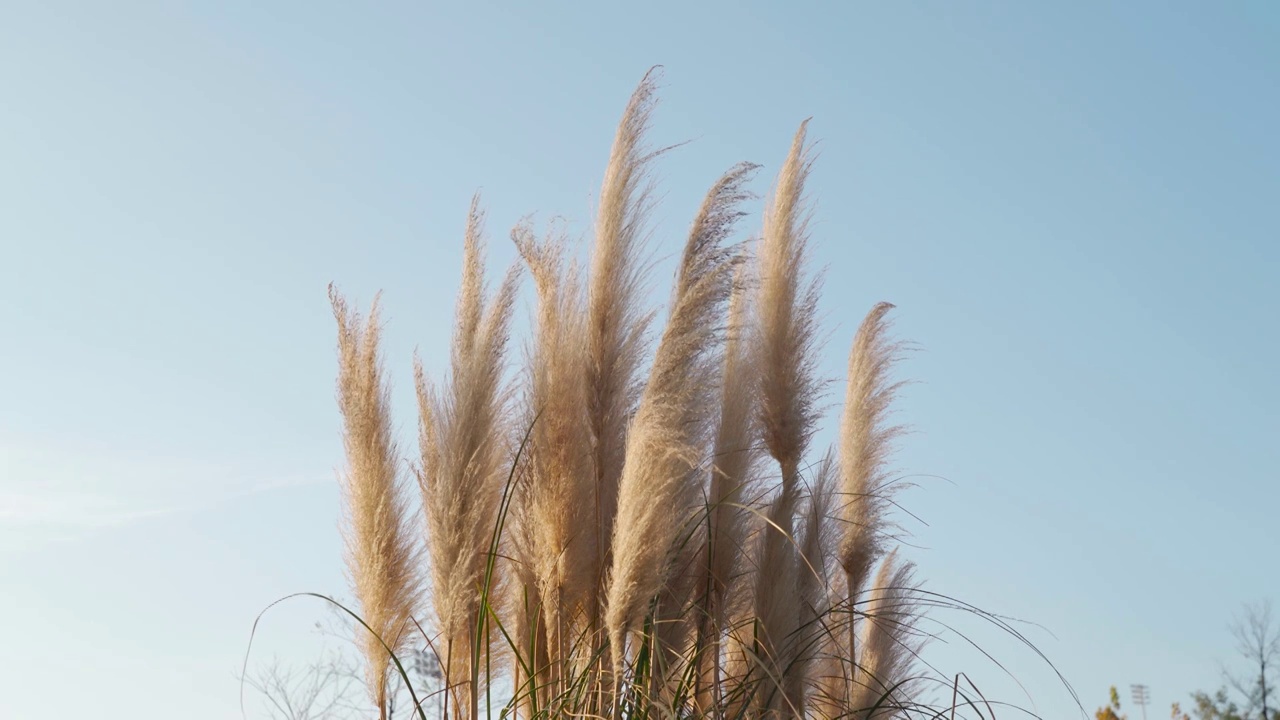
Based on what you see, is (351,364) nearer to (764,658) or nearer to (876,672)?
(764,658)

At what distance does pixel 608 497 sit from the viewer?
128 inches

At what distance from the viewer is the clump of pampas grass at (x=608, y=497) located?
3.03 metres

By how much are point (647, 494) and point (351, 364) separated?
1.13 metres

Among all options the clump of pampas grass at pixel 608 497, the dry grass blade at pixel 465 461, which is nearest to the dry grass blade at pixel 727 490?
the clump of pampas grass at pixel 608 497

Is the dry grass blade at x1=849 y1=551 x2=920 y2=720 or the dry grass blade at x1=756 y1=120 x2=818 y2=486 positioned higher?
the dry grass blade at x1=756 y1=120 x2=818 y2=486

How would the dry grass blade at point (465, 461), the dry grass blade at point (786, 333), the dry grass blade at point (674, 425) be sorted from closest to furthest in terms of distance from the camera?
the dry grass blade at point (674, 425), the dry grass blade at point (465, 461), the dry grass blade at point (786, 333)

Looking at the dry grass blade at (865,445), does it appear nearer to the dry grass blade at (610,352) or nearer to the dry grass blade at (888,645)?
the dry grass blade at (888,645)

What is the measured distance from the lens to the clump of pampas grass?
3025 millimetres

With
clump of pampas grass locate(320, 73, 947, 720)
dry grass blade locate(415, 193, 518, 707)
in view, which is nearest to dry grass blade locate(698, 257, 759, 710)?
clump of pampas grass locate(320, 73, 947, 720)

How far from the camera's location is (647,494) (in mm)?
2855

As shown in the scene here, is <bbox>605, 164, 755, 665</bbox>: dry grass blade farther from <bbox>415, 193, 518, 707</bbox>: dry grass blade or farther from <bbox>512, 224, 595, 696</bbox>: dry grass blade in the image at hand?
<bbox>415, 193, 518, 707</bbox>: dry grass blade

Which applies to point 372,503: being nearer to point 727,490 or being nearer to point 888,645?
point 727,490

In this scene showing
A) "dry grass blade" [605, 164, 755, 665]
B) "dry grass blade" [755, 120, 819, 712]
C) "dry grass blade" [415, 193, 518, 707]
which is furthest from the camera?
"dry grass blade" [755, 120, 819, 712]

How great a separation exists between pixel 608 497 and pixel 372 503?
27.8 inches
